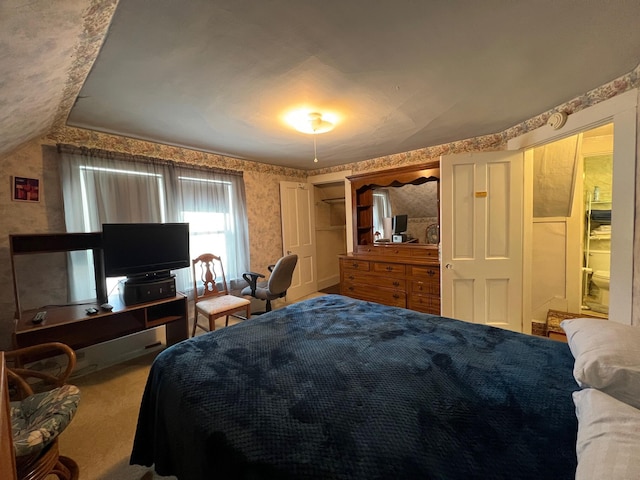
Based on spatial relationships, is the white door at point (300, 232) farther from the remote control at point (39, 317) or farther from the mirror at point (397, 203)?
the remote control at point (39, 317)

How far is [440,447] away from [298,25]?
1.79 meters

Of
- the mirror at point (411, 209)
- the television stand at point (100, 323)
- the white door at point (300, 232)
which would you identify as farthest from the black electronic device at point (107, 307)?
the mirror at point (411, 209)

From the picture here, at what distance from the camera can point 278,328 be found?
68.5 inches

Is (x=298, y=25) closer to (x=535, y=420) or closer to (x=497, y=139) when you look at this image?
(x=535, y=420)

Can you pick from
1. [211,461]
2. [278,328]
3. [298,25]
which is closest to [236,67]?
[298,25]

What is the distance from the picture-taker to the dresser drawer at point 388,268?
3.39m

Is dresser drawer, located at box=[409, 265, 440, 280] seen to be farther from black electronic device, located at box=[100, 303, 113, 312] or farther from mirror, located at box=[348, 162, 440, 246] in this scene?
black electronic device, located at box=[100, 303, 113, 312]

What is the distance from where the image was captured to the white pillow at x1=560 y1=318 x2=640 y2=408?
2.68 ft

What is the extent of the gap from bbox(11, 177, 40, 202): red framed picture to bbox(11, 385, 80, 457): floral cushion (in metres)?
1.75

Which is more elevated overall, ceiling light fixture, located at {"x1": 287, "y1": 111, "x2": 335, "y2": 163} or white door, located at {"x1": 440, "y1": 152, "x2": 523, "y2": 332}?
ceiling light fixture, located at {"x1": 287, "y1": 111, "x2": 335, "y2": 163}

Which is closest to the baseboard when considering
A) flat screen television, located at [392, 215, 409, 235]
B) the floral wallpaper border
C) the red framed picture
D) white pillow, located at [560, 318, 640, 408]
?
the red framed picture

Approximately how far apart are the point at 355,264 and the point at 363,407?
9.46 feet

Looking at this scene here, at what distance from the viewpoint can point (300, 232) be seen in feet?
15.5

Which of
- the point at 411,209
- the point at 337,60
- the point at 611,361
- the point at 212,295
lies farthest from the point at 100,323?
the point at 411,209
